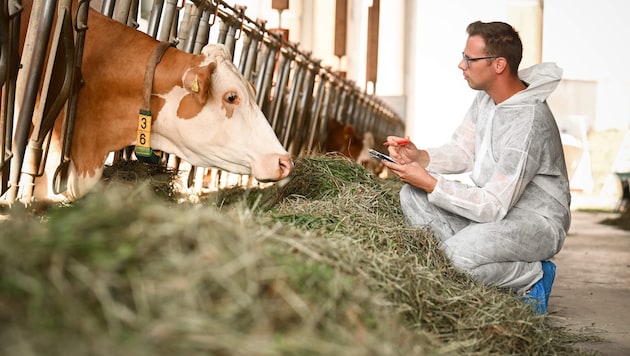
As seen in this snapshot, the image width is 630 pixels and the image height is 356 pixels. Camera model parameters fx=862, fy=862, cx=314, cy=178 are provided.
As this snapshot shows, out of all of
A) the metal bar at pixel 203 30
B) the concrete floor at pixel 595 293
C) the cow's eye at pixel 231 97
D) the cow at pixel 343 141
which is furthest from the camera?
the cow at pixel 343 141

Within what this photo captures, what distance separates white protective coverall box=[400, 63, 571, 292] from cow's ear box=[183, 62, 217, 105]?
3.27 ft

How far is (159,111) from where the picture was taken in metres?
3.85

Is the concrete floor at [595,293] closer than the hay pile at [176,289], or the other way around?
the hay pile at [176,289]

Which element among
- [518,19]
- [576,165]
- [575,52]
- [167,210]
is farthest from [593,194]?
[167,210]

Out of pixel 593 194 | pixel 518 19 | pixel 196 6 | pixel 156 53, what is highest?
pixel 518 19

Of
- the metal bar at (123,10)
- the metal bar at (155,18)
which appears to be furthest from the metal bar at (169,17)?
the metal bar at (123,10)

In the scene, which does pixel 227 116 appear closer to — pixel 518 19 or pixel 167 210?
pixel 167 210

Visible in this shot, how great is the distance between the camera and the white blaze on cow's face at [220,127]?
12.6 ft

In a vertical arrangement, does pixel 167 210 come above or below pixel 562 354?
above

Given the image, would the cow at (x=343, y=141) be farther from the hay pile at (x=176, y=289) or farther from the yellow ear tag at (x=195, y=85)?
the hay pile at (x=176, y=289)

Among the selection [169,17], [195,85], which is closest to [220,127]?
[195,85]

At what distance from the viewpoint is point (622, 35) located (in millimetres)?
22312

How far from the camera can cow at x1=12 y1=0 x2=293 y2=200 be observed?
12.5 feet

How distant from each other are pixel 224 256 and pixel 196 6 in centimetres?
366
